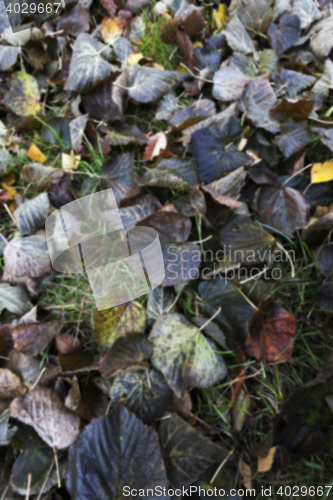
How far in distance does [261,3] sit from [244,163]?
607 millimetres

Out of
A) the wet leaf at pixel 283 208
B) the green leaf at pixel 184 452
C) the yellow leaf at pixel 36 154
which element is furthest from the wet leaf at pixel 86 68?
the green leaf at pixel 184 452

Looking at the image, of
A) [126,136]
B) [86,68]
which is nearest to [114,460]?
[126,136]

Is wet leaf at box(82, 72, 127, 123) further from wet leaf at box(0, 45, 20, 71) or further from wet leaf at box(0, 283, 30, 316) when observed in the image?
wet leaf at box(0, 283, 30, 316)

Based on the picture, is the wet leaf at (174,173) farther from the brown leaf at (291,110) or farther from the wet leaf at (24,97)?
the wet leaf at (24,97)

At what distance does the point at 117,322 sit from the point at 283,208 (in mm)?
508

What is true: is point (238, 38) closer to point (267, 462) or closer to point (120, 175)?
point (120, 175)

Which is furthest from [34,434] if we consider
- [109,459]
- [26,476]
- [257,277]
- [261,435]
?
[257,277]

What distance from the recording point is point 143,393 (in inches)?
30.0

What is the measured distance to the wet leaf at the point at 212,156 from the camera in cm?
91

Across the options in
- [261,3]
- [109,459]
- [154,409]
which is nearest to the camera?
[109,459]

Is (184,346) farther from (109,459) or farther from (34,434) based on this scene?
(34,434)

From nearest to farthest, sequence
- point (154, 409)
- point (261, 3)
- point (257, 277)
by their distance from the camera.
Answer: point (154, 409) → point (257, 277) → point (261, 3)

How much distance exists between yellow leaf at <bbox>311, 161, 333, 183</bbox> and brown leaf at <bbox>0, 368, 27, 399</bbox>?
0.89 m

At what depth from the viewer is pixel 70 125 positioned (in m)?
1.06
